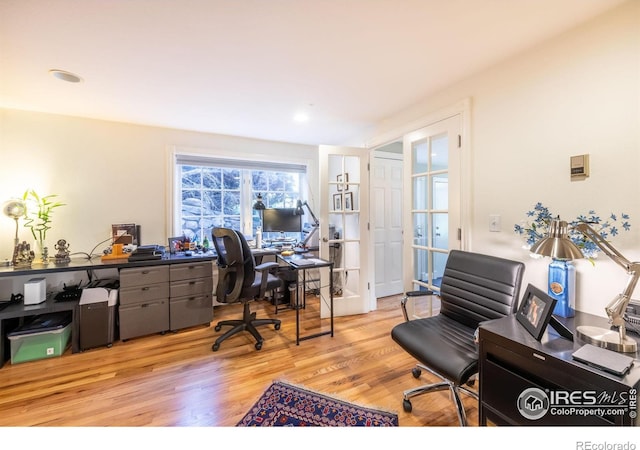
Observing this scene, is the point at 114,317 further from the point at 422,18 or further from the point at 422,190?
the point at 422,18

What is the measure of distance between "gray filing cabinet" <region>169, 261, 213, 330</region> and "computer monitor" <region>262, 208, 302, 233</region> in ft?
3.02

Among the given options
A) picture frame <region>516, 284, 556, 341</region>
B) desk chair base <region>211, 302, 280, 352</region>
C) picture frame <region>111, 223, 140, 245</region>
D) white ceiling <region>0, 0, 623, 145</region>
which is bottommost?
desk chair base <region>211, 302, 280, 352</region>

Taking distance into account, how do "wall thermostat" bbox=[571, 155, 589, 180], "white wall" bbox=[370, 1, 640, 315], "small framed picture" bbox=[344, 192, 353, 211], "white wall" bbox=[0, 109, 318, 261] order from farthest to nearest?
"small framed picture" bbox=[344, 192, 353, 211]
"white wall" bbox=[0, 109, 318, 261]
"wall thermostat" bbox=[571, 155, 589, 180]
"white wall" bbox=[370, 1, 640, 315]

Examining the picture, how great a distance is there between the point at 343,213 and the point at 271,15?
6.67 feet

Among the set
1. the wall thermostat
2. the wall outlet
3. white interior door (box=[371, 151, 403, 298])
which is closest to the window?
white interior door (box=[371, 151, 403, 298])

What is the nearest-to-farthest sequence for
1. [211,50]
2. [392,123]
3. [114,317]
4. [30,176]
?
[211,50] < [114,317] < [30,176] < [392,123]

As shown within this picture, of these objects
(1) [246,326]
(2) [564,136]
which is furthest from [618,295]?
(1) [246,326]

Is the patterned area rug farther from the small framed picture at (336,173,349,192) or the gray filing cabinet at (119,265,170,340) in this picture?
the small framed picture at (336,173,349,192)

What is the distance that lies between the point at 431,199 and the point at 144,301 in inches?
117

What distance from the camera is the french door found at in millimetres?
2166

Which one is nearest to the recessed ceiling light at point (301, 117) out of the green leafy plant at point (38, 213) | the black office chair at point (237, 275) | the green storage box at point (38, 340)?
the black office chair at point (237, 275)

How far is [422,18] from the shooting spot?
1.42 metres

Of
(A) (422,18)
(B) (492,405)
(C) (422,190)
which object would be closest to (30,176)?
(A) (422,18)

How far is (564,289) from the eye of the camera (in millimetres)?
1385
